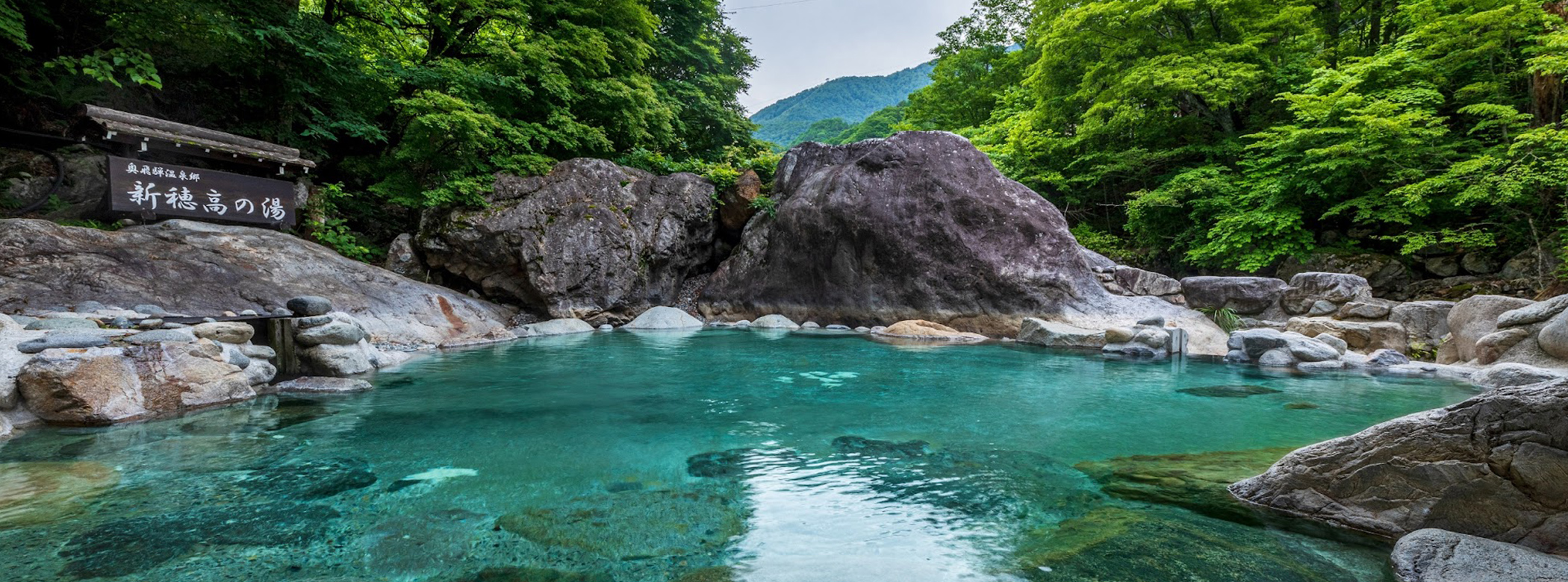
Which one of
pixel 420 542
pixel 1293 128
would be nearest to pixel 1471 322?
pixel 1293 128

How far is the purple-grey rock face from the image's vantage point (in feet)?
40.9

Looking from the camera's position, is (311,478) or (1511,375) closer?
(311,478)

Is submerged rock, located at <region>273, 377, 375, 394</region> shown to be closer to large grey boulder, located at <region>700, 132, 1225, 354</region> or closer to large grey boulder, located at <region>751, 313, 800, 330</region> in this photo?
large grey boulder, located at <region>751, 313, 800, 330</region>

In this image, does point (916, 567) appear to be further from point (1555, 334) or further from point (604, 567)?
point (1555, 334)

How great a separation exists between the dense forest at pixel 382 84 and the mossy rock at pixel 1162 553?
38.7 ft

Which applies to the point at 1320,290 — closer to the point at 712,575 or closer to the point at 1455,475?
the point at 1455,475

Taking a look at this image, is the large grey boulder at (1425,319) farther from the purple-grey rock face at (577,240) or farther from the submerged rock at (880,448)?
the purple-grey rock face at (577,240)

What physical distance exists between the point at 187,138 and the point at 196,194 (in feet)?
2.63

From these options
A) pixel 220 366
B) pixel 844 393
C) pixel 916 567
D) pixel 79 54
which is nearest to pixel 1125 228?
pixel 844 393

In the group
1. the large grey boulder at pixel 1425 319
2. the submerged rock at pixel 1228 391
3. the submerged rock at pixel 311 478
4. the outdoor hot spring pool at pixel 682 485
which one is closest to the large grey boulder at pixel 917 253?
the large grey boulder at pixel 1425 319

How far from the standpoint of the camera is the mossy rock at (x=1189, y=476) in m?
2.95

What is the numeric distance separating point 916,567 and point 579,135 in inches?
531

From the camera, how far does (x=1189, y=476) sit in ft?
11.2

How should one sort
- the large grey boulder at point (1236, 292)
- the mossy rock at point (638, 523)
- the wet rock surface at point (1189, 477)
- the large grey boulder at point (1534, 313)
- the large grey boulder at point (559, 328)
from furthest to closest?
the large grey boulder at point (559, 328), the large grey boulder at point (1236, 292), the large grey boulder at point (1534, 313), the wet rock surface at point (1189, 477), the mossy rock at point (638, 523)
